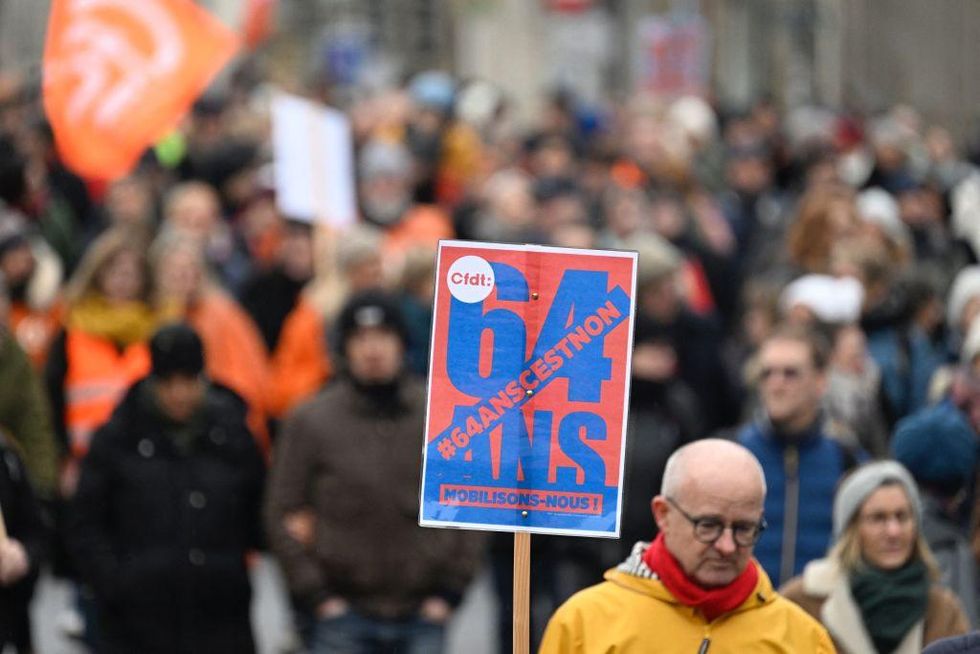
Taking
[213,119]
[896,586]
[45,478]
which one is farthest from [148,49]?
[213,119]

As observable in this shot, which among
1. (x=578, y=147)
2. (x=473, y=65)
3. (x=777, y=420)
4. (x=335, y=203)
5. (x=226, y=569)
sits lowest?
(x=226, y=569)

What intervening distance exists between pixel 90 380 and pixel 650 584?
4.96m

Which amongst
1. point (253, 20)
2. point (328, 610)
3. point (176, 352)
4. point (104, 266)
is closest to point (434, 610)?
point (328, 610)

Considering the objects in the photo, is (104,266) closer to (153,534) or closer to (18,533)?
(153,534)

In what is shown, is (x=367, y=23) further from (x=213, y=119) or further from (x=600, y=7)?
(x=213, y=119)

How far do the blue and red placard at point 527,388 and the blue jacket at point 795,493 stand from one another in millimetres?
2331

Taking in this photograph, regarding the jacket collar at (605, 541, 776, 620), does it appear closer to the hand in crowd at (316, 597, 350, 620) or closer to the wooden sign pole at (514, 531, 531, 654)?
the wooden sign pole at (514, 531, 531, 654)

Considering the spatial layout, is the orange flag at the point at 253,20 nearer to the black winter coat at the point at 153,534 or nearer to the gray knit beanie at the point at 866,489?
the black winter coat at the point at 153,534

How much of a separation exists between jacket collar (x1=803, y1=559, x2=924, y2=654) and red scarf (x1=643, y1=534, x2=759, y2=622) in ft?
3.74

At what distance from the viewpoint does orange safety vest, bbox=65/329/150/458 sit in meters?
10.2

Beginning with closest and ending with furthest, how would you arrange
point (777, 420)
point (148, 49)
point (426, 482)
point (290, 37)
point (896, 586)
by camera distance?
point (426, 482) < point (896, 586) < point (777, 420) < point (148, 49) < point (290, 37)

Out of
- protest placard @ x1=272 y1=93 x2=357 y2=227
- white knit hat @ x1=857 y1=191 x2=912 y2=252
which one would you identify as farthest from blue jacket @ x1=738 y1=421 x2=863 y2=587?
white knit hat @ x1=857 y1=191 x2=912 y2=252

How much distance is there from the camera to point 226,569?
8.52 m

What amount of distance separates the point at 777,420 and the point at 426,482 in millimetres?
2789
